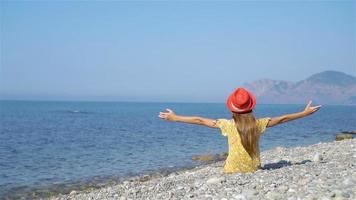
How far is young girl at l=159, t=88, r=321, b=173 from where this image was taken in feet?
37.0

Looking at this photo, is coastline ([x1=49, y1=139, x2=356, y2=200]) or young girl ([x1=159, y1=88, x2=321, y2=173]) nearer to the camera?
coastline ([x1=49, y1=139, x2=356, y2=200])

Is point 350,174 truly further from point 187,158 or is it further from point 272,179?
point 187,158

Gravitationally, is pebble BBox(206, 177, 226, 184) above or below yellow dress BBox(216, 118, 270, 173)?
below

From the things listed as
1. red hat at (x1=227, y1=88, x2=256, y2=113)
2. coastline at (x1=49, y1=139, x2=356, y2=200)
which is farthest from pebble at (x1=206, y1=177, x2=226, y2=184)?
red hat at (x1=227, y1=88, x2=256, y2=113)

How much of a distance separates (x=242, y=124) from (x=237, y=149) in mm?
723

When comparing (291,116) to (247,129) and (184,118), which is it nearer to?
(247,129)

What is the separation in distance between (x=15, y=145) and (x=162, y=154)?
16248 millimetres

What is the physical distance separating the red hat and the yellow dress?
613mm

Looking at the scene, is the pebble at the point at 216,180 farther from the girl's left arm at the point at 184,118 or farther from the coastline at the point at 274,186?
the girl's left arm at the point at 184,118

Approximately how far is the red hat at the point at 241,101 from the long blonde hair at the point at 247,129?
15 cm

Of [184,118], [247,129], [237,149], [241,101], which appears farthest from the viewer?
[237,149]

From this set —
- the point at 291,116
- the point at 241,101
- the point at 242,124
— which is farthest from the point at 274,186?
the point at 291,116

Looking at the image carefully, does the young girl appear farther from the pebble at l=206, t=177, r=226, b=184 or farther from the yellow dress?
the pebble at l=206, t=177, r=226, b=184

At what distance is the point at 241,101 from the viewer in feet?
36.4
